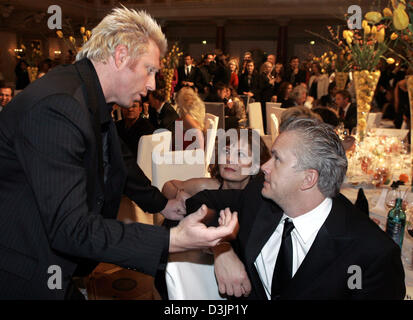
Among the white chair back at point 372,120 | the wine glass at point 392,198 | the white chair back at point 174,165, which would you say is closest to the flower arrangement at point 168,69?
the white chair back at point 372,120

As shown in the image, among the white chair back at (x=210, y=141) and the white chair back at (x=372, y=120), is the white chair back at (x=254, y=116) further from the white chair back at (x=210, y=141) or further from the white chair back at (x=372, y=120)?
the white chair back at (x=210, y=141)

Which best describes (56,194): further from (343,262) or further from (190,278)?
(343,262)

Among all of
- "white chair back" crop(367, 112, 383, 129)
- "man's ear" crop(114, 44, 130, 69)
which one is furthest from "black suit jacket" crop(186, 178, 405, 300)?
"white chair back" crop(367, 112, 383, 129)

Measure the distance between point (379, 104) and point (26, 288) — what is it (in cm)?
1103

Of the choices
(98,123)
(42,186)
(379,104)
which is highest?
(98,123)

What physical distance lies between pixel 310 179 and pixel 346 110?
14.1 ft

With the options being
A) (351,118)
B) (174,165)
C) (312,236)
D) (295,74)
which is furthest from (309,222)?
(295,74)

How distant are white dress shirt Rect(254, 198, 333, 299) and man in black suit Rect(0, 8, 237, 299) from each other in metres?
0.45

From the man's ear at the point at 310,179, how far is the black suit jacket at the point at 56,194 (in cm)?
69

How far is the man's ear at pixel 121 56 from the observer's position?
4.43 ft

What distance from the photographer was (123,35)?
1.35 meters
